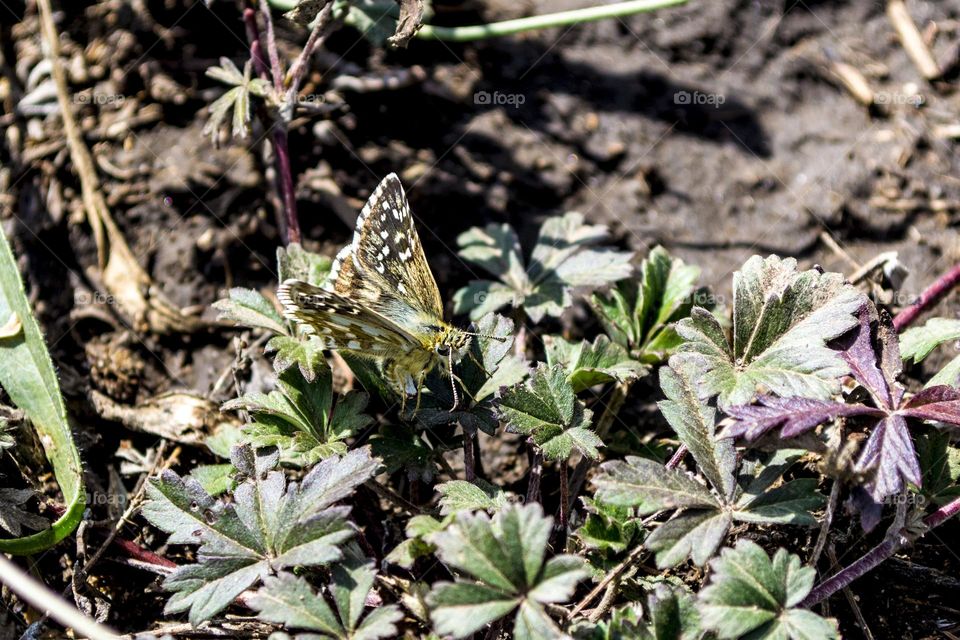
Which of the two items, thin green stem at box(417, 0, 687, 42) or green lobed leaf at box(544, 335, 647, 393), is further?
thin green stem at box(417, 0, 687, 42)

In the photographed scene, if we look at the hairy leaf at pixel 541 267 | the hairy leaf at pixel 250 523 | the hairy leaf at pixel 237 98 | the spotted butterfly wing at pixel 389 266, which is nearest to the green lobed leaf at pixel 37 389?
the hairy leaf at pixel 250 523

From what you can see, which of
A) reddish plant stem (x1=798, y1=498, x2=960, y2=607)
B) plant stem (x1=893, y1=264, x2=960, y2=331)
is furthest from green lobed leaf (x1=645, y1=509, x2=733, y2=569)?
plant stem (x1=893, y1=264, x2=960, y2=331)

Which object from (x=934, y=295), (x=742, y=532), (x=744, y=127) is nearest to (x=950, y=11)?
(x=744, y=127)

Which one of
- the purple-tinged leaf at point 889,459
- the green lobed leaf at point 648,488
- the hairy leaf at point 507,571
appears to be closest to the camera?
the hairy leaf at point 507,571

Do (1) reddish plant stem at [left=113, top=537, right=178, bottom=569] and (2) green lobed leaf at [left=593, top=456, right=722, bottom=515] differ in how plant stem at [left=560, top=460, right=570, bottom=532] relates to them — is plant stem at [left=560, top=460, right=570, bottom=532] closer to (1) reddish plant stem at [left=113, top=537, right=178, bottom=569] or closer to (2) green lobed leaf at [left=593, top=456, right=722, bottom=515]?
(2) green lobed leaf at [left=593, top=456, right=722, bottom=515]

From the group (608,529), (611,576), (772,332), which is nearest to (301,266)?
(608,529)

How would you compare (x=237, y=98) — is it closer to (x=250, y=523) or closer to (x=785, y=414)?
(x=250, y=523)

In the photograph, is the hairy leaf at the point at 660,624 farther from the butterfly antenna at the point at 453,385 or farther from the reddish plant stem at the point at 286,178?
the reddish plant stem at the point at 286,178
